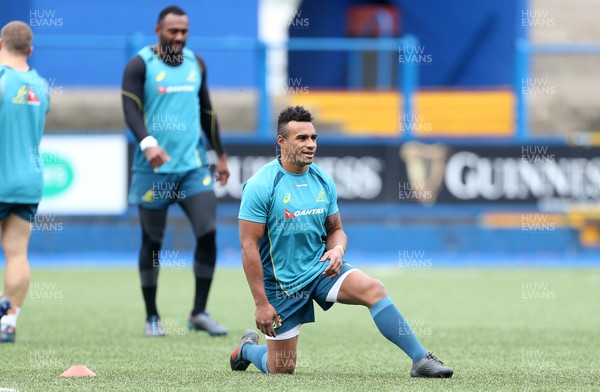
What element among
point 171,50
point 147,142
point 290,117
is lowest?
point 147,142

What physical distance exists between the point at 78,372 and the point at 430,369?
1904 millimetres

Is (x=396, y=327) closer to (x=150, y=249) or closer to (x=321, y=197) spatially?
(x=321, y=197)

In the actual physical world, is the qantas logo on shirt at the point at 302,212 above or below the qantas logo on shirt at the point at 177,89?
below

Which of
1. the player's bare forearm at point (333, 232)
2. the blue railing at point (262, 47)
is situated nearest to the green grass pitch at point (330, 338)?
the player's bare forearm at point (333, 232)

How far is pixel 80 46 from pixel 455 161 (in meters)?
5.40

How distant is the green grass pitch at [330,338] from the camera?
6.82m

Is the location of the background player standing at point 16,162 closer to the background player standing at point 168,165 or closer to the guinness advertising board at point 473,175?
the background player standing at point 168,165

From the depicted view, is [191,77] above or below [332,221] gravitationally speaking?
above

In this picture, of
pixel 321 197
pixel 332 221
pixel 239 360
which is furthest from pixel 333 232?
pixel 239 360

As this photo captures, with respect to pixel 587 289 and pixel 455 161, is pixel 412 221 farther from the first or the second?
pixel 587 289

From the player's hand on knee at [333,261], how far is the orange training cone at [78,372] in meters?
1.39

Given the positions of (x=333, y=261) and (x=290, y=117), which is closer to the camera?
(x=333, y=261)

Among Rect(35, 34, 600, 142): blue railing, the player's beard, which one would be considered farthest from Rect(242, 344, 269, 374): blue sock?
Rect(35, 34, 600, 142): blue railing

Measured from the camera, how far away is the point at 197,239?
31.5 ft
